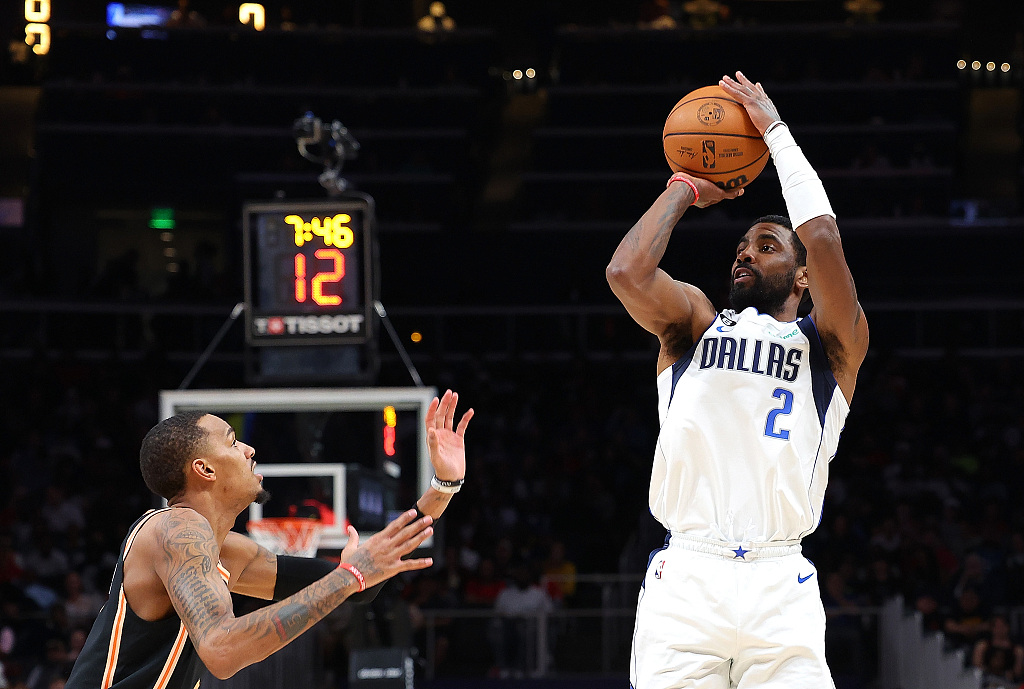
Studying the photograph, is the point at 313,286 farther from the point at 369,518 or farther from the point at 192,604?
the point at 192,604

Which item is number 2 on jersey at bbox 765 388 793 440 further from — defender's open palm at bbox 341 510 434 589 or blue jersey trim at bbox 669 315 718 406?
defender's open palm at bbox 341 510 434 589

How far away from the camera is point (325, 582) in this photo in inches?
118

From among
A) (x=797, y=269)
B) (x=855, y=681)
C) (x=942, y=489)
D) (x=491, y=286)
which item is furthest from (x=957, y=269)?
(x=797, y=269)

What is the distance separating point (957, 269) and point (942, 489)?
15.9ft

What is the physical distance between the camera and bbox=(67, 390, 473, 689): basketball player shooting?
2.93 m

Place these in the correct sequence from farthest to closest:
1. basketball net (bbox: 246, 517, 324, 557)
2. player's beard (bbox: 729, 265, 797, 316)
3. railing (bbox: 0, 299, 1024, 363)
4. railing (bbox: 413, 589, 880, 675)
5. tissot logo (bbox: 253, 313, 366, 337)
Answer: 1. railing (bbox: 0, 299, 1024, 363)
2. railing (bbox: 413, 589, 880, 675)
3. tissot logo (bbox: 253, 313, 366, 337)
4. basketball net (bbox: 246, 517, 324, 557)
5. player's beard (bbox: 729, 265, 797, 316)

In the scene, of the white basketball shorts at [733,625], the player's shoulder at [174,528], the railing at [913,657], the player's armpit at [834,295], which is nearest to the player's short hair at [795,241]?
the player's armpit at [834,295]

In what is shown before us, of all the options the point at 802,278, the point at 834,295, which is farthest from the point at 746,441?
the point at 802,278

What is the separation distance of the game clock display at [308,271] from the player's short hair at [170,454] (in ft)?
19.1

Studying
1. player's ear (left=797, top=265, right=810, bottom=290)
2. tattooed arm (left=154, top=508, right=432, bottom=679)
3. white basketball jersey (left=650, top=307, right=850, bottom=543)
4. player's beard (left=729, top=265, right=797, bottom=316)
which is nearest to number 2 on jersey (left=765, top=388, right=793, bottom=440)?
white basketball jersey (left=650, top=307, right=850, bottom=543)

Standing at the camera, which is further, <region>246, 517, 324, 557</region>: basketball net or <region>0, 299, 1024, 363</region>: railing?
<region>0, 299, 1024, 363</region>: railing

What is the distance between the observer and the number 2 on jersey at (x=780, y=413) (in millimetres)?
3689

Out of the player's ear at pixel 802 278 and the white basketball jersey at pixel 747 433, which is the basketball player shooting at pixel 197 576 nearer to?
the white basketball jersey at pixel 747 433

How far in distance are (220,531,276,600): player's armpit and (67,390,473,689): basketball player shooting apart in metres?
0.20
